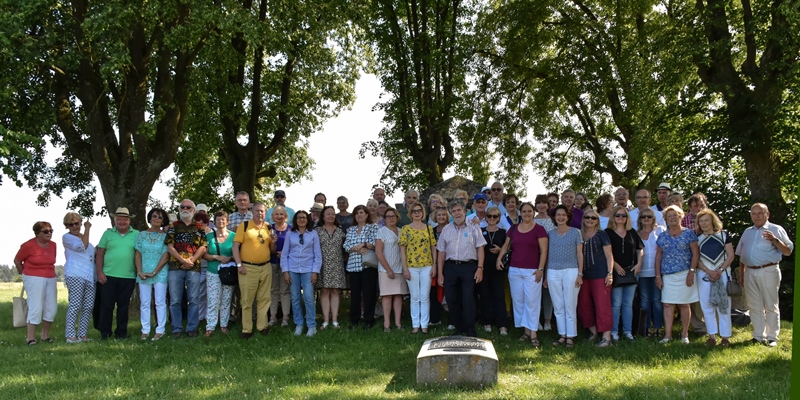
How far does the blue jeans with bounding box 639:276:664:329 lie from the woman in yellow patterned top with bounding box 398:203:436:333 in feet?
10.2

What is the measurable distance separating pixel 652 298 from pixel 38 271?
919cm

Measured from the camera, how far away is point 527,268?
9.17 m

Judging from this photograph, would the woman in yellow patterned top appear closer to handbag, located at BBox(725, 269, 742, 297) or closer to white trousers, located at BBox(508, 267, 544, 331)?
white trousers, located at BBox(508, 267, 544, 331)

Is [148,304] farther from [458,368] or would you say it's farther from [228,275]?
[458,368]

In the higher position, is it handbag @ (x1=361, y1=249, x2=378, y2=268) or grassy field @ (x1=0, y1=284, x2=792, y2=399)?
handbag @ (x1=361, y1=249, x2=378, y2=268)

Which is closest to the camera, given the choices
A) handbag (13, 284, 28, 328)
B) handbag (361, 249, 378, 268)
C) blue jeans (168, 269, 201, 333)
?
blue jeans (168, 269, 201, 333)

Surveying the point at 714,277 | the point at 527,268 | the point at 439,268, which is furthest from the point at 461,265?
the point at 714,277

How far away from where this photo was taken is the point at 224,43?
579 inches

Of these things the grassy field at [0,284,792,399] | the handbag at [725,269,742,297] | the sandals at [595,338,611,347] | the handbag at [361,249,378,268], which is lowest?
the grassy field at [0,284,792,399]

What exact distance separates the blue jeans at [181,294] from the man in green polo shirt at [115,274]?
643 millimetres

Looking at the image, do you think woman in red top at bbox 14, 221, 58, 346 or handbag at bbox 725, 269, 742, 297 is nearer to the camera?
handbag at bbox 725, 269, 742, 297

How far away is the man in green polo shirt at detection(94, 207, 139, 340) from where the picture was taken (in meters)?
9.66

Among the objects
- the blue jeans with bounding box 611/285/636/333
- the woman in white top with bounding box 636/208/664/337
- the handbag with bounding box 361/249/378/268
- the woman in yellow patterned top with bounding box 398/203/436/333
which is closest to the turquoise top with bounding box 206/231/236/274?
the handbag with bounding box 361/249/378/268

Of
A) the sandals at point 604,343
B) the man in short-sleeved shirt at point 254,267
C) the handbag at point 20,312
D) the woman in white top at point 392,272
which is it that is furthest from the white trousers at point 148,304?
the sandals at point 604,343
